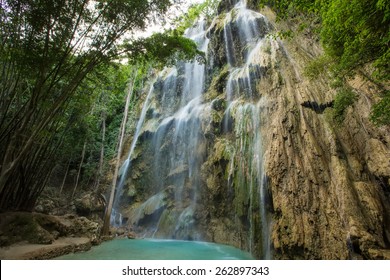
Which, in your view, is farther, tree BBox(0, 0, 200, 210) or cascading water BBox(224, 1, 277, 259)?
cascading water BBox(224, 1, 277, 259)

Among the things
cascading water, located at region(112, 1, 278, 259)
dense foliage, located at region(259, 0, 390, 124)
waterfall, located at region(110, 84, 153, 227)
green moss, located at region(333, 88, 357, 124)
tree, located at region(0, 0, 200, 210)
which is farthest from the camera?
waterfall, located at region(110, 84, 153, 227)

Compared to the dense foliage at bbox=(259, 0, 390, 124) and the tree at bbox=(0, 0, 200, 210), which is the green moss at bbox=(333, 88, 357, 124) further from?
the tree at bbox=(0, 0, 200, 210)

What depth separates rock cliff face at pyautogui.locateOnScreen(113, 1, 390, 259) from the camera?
609 centimetres

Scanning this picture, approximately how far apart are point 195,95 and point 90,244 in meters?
10.7

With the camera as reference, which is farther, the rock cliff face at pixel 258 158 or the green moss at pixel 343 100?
the green moss at pixel 343 100

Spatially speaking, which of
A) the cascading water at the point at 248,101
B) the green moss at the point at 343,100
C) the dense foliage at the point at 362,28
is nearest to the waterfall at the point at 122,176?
the cascading water at the point at 248,101

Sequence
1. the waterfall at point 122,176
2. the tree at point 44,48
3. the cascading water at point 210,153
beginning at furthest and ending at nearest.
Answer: the waterfall at point 122,176 < the cascading water at point 210,153 < the tree at point 44,48

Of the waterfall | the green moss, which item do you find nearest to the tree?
the green moss

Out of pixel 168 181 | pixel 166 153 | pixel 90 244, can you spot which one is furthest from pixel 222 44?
pixel 90 244

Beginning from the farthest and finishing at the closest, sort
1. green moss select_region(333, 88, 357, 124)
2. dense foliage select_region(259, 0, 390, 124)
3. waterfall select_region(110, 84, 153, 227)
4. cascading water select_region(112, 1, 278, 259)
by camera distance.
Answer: waterfall select_region(110, 84, 153, 227)
cascading water select_region(112, 1, 278, 259)
green moss select_region(333, 88, 357, 124)
dense foliage select_region(259, 0, 390, 124)

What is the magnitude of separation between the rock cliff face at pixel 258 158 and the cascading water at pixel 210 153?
0.21 feet

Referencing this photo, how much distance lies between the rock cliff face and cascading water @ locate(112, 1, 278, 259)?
64 mm

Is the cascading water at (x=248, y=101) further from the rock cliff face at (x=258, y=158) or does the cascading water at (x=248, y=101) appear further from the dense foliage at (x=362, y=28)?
the dense foliage at (x=362, y=28)

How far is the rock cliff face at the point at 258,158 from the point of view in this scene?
20.0ft
